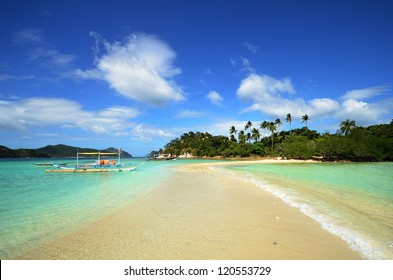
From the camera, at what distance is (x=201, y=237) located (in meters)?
6.01

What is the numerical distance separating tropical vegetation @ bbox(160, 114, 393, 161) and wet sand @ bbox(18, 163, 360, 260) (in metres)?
70.5

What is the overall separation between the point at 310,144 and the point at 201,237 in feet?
258

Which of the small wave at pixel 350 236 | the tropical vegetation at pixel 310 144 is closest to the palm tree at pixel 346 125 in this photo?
the tropical vegetation at pixel 310 144

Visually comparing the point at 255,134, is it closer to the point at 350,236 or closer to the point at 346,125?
the point at 346,125

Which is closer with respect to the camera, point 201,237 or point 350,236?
point 350,236

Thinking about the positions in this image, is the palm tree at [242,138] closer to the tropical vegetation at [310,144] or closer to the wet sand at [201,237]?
the tropical vegetation at [310,144]

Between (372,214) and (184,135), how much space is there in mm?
159371

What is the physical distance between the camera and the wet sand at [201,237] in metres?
5.04

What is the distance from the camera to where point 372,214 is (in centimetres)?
823

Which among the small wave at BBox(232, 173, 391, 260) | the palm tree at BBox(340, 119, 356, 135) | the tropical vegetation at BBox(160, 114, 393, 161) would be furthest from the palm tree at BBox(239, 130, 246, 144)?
the small wave at BBox(232, 173, 391, 260)

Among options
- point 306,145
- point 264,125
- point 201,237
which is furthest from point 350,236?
point 264,125

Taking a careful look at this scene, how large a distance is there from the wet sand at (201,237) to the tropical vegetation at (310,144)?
70498 mm

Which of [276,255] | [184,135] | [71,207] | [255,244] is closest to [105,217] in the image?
[71,207]

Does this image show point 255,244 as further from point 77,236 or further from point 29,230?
point 29,230
